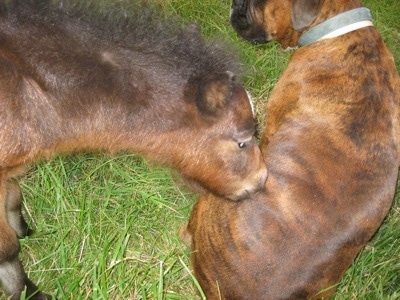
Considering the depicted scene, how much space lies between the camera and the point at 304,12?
4285 mm

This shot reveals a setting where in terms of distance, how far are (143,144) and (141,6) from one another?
31.3 inches

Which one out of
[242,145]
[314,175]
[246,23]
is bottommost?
[314,175]

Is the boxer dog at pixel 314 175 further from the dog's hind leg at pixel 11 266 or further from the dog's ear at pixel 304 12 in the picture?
the dog's hind leg at pixel 11 266

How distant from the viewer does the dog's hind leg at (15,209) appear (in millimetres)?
3932

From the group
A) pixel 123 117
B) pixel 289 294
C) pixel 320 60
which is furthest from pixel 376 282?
pixel 123 117

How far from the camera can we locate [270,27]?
475cm

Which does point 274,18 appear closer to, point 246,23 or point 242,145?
point 246,23

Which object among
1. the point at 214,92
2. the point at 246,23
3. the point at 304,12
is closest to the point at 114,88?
the point at 214,92

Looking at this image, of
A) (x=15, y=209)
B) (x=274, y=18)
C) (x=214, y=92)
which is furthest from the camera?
(x=274, y=18)

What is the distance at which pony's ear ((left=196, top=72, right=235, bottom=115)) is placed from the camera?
294 cm

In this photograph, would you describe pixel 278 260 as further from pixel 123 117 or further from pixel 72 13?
pixel 72 13

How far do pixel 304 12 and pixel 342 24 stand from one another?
0.32 meters

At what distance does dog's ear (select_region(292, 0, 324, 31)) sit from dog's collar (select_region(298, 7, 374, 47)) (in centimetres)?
11

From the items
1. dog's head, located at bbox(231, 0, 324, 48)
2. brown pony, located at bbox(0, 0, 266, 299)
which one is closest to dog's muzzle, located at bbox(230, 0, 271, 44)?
dog's head, located at bbox(231, 0, 324, 48)
